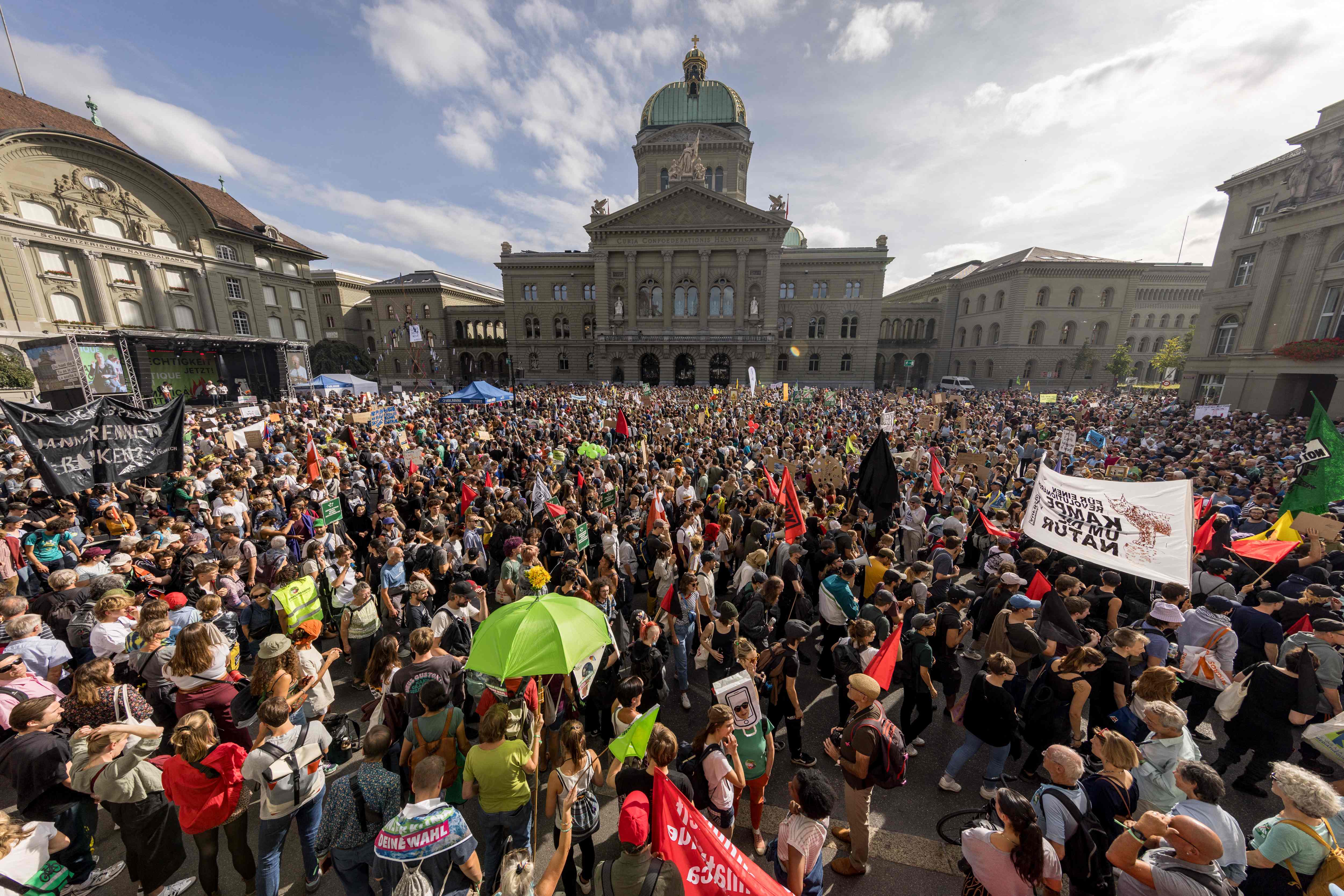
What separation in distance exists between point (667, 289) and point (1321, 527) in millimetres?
43060

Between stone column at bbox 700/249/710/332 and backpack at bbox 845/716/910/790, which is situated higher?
stone column at bbox 700/249/710/332

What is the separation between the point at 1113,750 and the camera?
3.29 metres

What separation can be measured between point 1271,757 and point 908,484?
782 centimetres

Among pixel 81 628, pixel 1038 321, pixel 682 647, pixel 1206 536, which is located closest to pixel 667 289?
pixel 1038 321

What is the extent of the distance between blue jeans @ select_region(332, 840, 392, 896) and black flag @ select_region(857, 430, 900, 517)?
8802 millimetres

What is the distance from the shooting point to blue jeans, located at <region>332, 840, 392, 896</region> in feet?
10.3

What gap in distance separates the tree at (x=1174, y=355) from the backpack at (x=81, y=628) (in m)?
67.3

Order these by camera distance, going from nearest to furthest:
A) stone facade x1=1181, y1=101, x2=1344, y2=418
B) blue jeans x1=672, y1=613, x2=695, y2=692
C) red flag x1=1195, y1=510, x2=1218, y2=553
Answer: blue jeans x1=672, y1=613, x2=695, y2=692 → red flag x1=1195, y1=510, x2=1218, y2=553 → stone facade x1=1181, y1=101, x2=1344, y2=418

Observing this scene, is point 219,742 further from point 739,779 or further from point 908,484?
point 908,484

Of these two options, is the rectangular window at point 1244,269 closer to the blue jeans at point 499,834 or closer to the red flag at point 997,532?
the red flag at point 997,532

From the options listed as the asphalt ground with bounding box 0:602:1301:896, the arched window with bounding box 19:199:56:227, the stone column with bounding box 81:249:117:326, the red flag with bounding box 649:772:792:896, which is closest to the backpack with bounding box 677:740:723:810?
the red flag with bounding box 649:772:792:896

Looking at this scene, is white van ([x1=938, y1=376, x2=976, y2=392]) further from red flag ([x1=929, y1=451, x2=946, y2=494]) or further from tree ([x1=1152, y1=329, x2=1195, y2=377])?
red flag ([x1=929, y1=451, x2=946, y2=494])

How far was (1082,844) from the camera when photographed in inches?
119

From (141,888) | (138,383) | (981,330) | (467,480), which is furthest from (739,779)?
(981,330)
